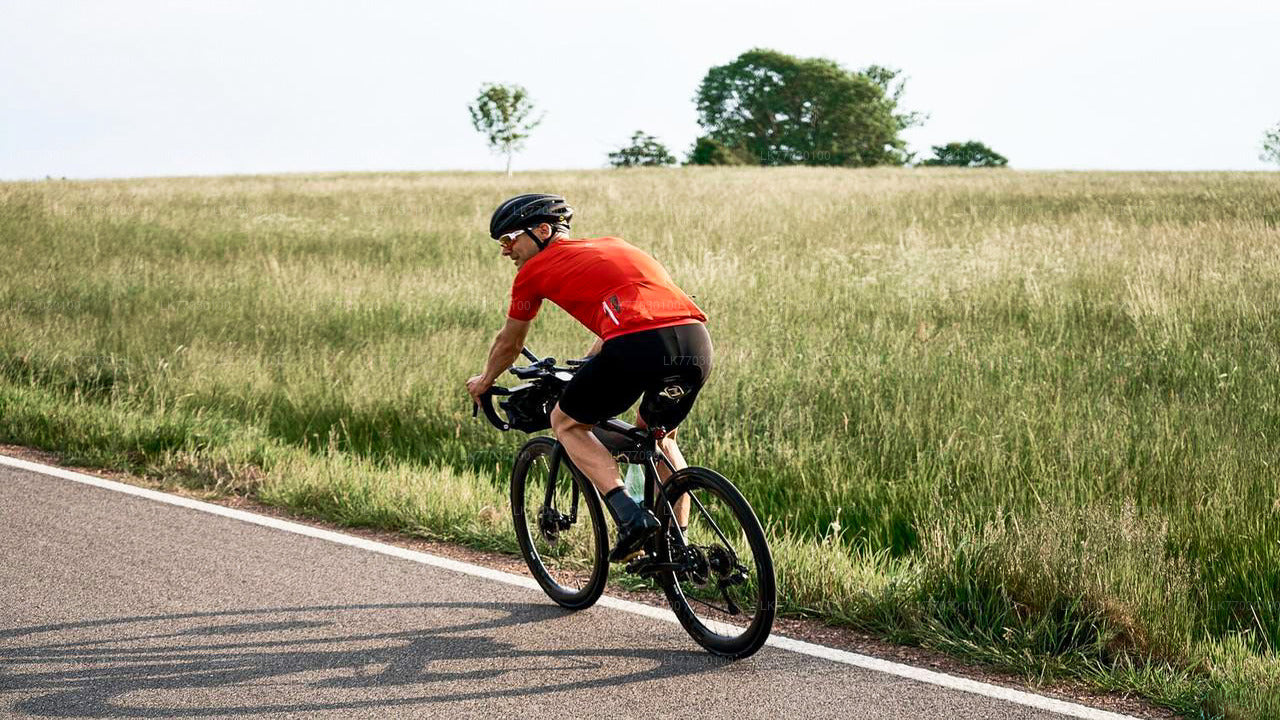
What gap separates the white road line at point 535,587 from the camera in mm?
4164

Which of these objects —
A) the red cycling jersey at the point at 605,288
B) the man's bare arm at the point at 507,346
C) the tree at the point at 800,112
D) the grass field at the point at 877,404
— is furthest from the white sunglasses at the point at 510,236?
the tree at the point at 800,112

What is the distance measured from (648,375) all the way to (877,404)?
395 centimetres

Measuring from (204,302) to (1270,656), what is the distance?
12.6m

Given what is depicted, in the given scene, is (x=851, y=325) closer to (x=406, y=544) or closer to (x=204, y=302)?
(x=406, y=544)

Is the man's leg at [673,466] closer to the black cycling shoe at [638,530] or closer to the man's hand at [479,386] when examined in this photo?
the black cycling shoe at [638,530]

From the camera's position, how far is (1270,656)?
14.3ft

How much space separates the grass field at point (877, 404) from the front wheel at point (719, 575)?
56cm

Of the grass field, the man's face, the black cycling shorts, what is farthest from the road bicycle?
the grass field

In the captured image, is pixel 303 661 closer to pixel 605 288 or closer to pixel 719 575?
pixel 719 575

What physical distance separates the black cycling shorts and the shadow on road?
1.02m

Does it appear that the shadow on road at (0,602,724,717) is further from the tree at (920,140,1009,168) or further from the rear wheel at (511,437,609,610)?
the tree at (920,140,1009,168)

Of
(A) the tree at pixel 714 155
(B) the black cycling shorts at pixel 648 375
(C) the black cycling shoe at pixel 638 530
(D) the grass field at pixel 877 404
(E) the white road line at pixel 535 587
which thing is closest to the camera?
(E) the white road line at pixel 535 587

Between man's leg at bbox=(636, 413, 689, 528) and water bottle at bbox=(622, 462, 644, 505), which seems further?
water bottle at bbox=(622, 462, 644, 505)

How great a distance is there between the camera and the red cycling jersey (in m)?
4.43
